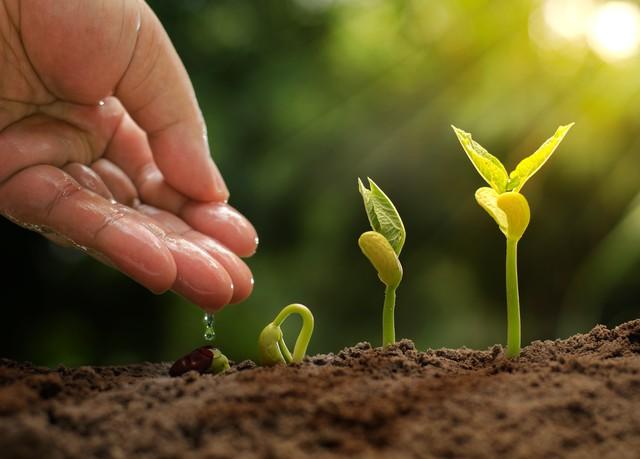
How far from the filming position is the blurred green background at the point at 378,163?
1.71m

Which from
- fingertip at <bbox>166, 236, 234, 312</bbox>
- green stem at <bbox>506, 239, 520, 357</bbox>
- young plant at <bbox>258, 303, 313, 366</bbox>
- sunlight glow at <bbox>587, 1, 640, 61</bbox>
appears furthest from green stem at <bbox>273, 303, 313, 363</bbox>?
sunlight glow at <bbox>587, 1, 640, 61</bbox>

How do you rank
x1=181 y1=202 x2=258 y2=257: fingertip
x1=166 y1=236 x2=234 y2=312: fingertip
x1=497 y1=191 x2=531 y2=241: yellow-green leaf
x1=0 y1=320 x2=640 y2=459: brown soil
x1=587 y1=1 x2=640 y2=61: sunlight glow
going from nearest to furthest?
x1=0 y1=320 x2=640 y2=459: brown soil < x1=497 y1=191 x2=531 y2=241: yellow-green leaf < x1=166 y1=236 x2=234 y2=312: fingertip < x1=181 y1=202 x2=258 y2=257: fingertip < x1=587 y1=1 x2=640 y2=61: sunlight glow

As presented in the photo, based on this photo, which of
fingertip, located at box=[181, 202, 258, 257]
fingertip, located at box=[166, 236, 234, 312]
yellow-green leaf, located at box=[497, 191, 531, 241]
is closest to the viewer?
yellow-green leaf, located at box=[497, 191, 531, 241]

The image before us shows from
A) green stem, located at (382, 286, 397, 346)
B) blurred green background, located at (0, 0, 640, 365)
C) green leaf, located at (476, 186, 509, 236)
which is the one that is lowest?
green stem, located at (382, 286, 397, 346)

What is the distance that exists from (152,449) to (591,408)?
0.35 m

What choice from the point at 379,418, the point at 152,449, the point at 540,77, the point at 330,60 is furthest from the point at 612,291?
the point at 152,449

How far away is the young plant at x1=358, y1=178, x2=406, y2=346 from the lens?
76cm

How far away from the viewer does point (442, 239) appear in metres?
1.77

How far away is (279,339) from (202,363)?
9 centimetres

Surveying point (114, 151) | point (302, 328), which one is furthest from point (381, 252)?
point (114, 151)

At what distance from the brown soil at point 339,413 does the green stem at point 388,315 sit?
100mm

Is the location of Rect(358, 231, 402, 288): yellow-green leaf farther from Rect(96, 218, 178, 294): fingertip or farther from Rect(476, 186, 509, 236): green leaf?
Rect(96, 218, 178, 294): fingertip

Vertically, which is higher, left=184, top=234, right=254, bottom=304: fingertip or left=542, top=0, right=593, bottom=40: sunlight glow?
left=542, top=0, right=593, bottom=40: sunlight glow

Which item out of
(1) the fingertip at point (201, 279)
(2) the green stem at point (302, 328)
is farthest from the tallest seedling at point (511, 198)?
(1) the fingertip at point (201, 279)
